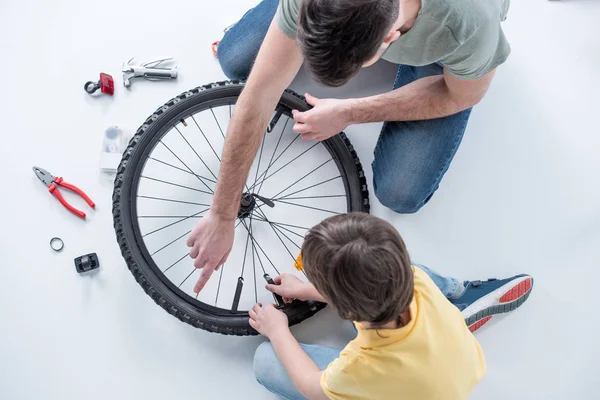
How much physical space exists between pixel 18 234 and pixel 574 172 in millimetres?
1253

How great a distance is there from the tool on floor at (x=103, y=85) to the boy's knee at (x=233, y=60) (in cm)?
25

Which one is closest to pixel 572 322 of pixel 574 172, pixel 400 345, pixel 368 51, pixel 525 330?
pixel 525 330

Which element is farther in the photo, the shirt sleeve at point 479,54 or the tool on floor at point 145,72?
the tool on floor at point 145,72

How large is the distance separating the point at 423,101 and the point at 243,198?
40cm

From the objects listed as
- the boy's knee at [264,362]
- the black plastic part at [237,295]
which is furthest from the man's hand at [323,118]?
the boy's knee at [264,362]

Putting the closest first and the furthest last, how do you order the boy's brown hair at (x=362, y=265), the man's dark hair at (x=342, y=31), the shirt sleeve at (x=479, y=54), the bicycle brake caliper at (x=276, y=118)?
the man's dark hair at (x=342, y=31)
the boy's brown hair at (x=362, y=265)
the shirt sleeve at (x=479, y=54)
the bicycle brake caliper at (x=276, y=118)

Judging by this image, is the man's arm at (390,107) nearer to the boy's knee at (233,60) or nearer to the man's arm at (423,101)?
the man's arm at (423,101)

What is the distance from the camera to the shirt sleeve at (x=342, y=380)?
2.64 ft

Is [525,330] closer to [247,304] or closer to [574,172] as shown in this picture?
[574,172]

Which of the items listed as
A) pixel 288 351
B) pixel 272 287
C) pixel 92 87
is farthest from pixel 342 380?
pixel 92 87

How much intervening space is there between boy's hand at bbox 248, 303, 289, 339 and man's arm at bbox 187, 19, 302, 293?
19 centimetres

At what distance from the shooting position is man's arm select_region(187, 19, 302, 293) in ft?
2.83

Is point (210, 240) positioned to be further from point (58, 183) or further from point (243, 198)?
point (58, 183)

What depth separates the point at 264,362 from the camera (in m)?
1.06
